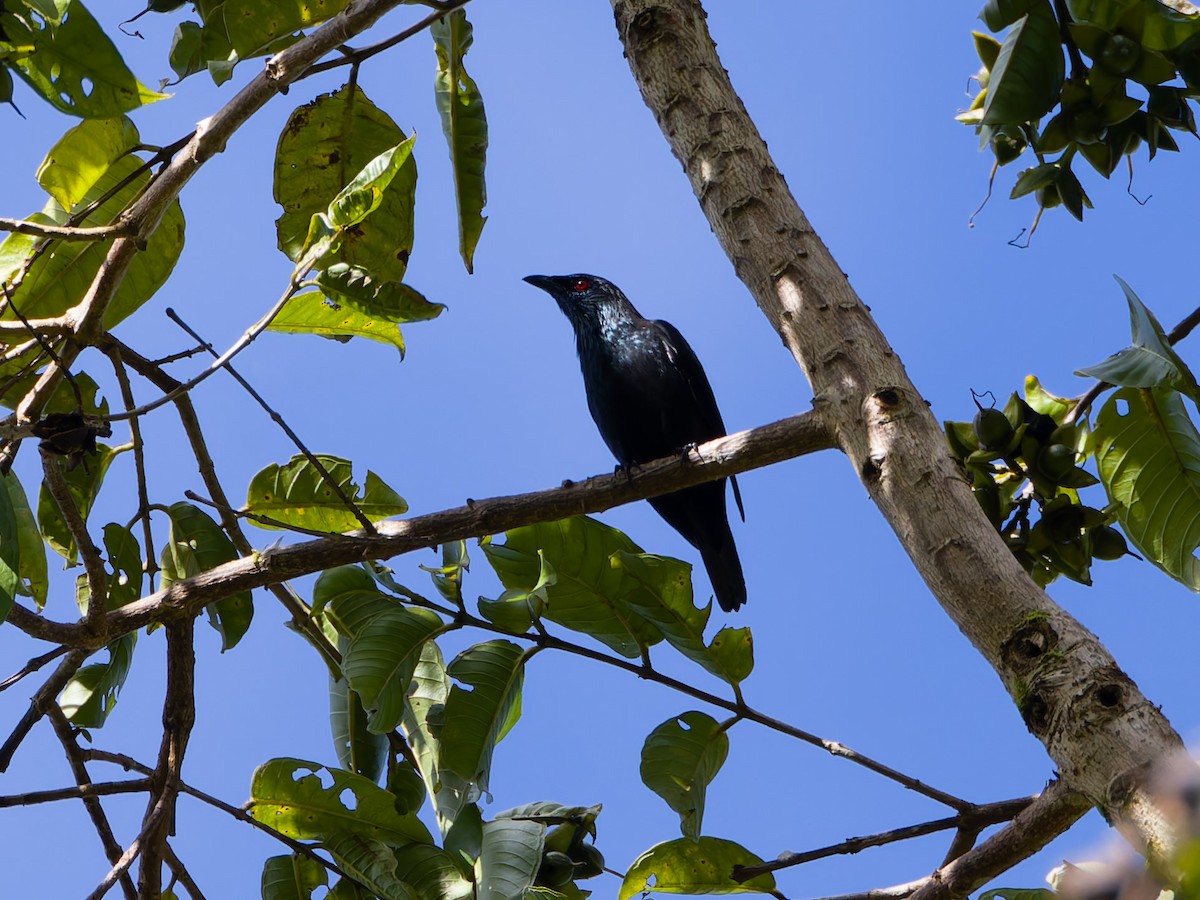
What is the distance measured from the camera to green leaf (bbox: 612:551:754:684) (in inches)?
95.0

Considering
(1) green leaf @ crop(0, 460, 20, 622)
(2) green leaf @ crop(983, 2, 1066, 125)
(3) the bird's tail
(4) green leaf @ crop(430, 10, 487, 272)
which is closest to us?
(1) green leaf @ crop(0, 460, 20, 622)

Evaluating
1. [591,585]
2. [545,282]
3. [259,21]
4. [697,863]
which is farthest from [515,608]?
[545,282]

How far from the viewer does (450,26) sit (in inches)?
123

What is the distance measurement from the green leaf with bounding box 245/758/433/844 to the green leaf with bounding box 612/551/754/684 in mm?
706

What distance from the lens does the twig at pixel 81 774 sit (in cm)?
279

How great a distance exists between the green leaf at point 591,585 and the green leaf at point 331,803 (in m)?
0.55

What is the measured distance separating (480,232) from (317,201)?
0.58 metres

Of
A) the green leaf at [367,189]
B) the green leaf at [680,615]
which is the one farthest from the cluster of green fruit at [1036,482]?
the green leaf at [367,189]

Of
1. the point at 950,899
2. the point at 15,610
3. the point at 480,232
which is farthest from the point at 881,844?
the point at 480,232

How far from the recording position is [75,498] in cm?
315

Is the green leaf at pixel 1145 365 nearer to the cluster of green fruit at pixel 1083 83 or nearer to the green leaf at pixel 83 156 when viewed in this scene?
the cluster of green fruit at pixel 1083 83

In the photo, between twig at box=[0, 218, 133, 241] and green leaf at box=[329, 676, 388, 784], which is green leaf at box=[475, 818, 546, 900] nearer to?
green leaf at box=[329, 676, 388, 784]

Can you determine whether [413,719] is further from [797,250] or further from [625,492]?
[797,250]

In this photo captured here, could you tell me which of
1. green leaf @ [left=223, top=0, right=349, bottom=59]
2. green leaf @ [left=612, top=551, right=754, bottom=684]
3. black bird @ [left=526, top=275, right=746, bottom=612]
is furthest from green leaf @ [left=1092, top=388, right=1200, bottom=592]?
black bird @ [left=526, top=275, right=746, bottom=612]
